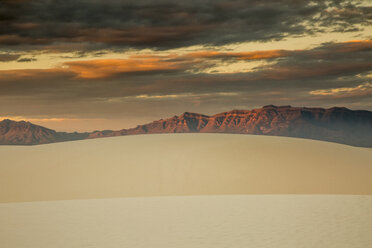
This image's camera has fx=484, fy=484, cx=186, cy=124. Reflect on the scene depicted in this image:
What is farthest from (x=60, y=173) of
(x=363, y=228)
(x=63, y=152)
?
(x=363, y=228)

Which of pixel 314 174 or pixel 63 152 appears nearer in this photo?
pixel 314 174

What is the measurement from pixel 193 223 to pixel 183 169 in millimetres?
15508

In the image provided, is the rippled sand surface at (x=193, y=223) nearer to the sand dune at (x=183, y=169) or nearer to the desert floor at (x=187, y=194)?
Result: the desert floor at (x=187, y=194)

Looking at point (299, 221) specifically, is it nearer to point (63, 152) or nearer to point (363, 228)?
point (363, 228)

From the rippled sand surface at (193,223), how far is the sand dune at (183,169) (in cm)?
558

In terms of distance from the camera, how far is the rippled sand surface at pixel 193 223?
1252 cm

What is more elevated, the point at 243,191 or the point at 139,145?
the point at 139,145

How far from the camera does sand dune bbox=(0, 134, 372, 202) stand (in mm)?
27703

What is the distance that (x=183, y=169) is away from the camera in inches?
1220

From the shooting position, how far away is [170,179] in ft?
95.6

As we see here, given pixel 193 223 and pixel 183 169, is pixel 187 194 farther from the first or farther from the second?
pixel 193 223

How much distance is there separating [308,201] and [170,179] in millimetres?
10144

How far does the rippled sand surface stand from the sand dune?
558 centimetres

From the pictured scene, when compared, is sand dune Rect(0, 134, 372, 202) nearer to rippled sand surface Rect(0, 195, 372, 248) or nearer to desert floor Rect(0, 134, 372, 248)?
desert floor Rect(0, 134, 372, 248)
